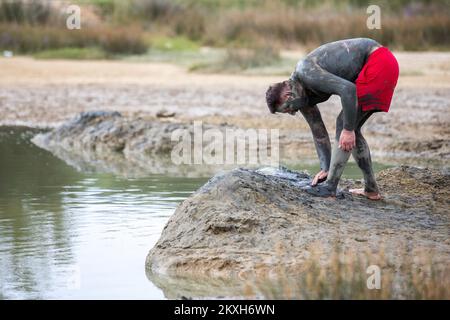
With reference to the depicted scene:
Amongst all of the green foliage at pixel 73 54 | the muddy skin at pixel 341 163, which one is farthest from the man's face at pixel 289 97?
the green foliage at pixel 73 54

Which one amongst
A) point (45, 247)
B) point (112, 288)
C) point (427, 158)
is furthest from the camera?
point (427, 158)

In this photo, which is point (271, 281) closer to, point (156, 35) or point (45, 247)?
point (45, 247)

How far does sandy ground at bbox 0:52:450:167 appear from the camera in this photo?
16.1 meters

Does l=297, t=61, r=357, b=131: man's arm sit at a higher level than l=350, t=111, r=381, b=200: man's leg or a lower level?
higher

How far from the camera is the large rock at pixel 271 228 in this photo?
7.69m

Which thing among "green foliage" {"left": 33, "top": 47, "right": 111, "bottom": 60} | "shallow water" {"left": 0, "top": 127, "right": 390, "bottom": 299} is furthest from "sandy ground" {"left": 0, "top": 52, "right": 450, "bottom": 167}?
"shallow water" {"left": 0, "top": 127, "right": 390, "bottom": 299}

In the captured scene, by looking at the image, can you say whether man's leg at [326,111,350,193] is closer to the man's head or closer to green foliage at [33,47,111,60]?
the man's head

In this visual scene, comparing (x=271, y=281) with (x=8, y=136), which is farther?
(x=8, y=136)

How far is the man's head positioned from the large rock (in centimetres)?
61

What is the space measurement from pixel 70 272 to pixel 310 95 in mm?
2363

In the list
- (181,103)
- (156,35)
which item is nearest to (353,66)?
(181,103)

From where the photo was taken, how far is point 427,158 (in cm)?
1473

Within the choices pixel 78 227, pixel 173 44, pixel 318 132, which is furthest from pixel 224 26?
pixel 318 132

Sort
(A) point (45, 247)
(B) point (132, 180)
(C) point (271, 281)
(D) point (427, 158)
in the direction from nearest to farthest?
(C) point (271, 281), (A) point (45, 247), (B) point (132, 180), (D) point (427, 158)
